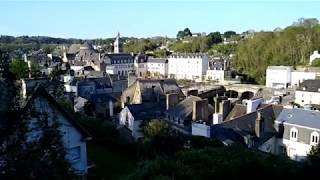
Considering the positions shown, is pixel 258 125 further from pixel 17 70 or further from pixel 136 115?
pixel 17 70

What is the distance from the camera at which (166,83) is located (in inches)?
1391

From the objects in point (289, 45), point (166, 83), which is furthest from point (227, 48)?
point (166, 83)

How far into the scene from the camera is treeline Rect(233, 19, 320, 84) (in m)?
65.8

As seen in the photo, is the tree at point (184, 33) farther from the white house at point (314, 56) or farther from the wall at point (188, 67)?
the white house at point (314, 56)

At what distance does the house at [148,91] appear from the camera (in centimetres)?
3334

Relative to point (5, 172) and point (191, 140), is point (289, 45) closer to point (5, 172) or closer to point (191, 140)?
point (191, 140)

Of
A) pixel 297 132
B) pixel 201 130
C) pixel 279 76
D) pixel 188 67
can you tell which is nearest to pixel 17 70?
pixel 201 130

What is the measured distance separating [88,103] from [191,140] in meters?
17.4

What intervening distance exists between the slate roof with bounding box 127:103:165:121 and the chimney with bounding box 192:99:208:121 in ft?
8.66

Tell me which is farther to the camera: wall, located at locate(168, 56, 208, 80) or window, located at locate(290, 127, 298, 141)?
wall, located at locate(168, 56, 208, 80)

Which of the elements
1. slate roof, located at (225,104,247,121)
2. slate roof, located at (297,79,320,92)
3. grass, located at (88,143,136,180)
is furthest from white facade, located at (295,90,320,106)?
grass, located at (88,143,136,180)

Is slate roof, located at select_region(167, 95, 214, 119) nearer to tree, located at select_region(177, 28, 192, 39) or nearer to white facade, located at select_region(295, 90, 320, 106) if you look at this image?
white facade, located at select_region(295, 90, 320, 106)

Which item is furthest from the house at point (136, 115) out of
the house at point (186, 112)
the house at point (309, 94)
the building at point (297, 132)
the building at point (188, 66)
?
the building at point (188, 66)

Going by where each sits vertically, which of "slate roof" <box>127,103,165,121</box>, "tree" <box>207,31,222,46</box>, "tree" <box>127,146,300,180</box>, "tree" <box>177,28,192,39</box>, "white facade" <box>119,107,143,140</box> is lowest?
"white facade" <box>119,107,143,140</box>
